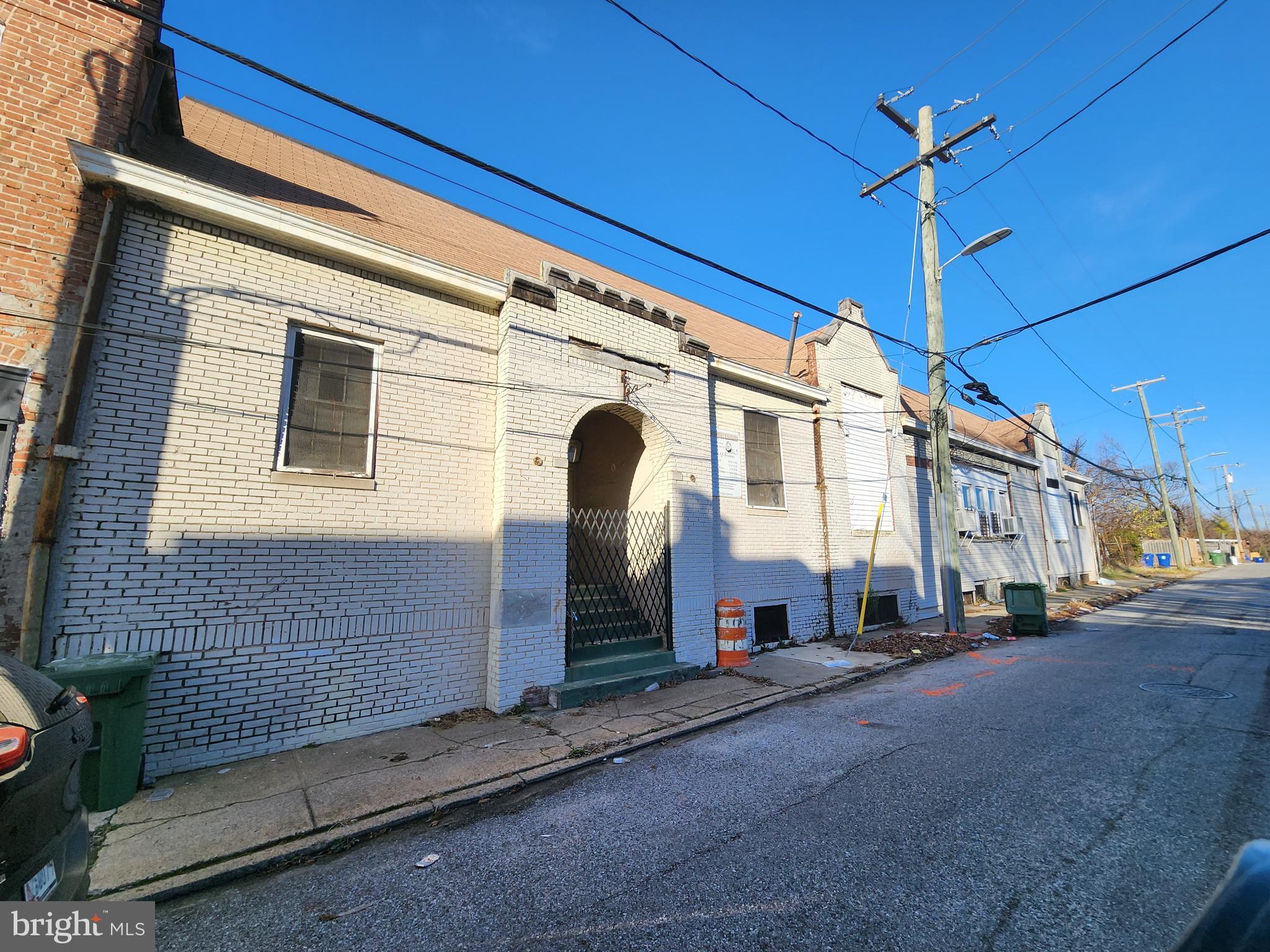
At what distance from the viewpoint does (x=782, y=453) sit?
35.7 ft

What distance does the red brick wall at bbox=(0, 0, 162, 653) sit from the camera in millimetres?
4270

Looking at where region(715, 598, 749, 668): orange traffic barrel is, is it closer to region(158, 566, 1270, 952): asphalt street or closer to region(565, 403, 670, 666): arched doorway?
region(565, 403, 670, 666): arched doorway

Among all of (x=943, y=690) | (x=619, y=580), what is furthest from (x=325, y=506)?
(x=943, y=690)

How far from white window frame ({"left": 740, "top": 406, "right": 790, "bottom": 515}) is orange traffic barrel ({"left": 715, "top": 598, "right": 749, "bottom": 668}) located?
5.98 feet

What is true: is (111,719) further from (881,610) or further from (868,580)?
(881,610)

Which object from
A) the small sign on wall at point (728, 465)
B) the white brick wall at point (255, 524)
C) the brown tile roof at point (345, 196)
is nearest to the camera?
the white brick wall at point (255, 524)

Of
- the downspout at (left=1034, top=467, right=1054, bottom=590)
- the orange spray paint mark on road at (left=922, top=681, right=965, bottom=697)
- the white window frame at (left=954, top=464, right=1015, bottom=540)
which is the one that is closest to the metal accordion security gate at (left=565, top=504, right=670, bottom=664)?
the orange spray paint mark on road at (left=922, top=681, right=965, bottom=697)

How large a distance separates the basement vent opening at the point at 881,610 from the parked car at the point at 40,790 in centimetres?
1181

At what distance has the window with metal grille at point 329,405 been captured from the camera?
5672 millimetres

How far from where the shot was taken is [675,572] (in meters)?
7.96

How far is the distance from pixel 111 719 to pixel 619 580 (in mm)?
6102

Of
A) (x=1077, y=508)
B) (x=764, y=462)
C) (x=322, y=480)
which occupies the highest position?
(x=1077, y=508)

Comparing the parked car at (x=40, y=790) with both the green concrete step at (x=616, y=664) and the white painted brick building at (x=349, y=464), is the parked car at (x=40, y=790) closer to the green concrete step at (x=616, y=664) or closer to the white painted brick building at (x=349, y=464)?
the white painted brick building at (x=349, y=464)

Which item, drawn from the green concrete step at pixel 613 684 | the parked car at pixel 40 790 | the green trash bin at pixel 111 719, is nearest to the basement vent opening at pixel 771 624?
the green concrete step at pixel 613 684
